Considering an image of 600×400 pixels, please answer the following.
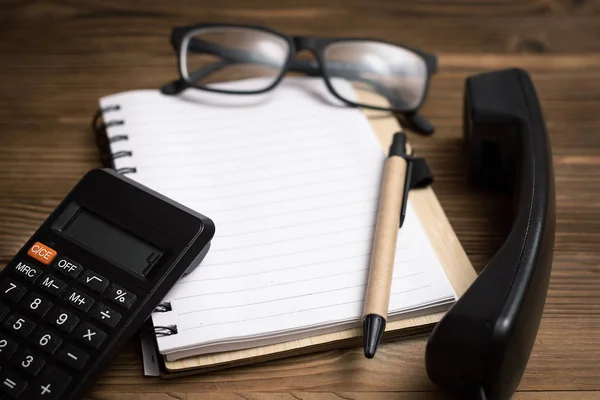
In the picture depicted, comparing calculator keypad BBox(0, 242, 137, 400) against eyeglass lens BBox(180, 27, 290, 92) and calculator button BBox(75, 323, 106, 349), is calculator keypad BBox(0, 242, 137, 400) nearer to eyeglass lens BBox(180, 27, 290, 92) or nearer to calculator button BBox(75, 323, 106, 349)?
calculator button BBox(75, 323, 106, 349)

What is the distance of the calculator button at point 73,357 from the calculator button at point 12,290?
0.17ft

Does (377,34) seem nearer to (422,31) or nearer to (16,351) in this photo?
(422,31)

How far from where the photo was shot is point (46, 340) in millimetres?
429

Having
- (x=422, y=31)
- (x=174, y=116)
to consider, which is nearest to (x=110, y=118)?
(x=174, y=116)

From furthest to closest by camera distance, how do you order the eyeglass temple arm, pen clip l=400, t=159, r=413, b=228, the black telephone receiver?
the eyeglass temple arm, pen clip l=400, t=159, r=413, b=228, the black telephone receiver

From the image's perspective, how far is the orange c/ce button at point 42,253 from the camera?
466mm

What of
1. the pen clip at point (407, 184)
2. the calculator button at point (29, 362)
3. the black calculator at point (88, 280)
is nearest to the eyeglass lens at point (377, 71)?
the pen clip at point (407, 184)

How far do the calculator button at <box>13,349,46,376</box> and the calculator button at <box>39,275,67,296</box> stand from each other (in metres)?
0.04

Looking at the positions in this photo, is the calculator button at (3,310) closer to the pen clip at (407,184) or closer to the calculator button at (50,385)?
the calculator button at (50,385)

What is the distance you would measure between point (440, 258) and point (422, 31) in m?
0.34

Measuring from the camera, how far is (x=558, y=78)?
71 centimetres

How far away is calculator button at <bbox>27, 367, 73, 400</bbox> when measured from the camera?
1.34 ft

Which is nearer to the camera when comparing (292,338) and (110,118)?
(292,338)

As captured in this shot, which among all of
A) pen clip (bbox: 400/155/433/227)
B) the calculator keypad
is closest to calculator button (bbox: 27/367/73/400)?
the calculator keypad
